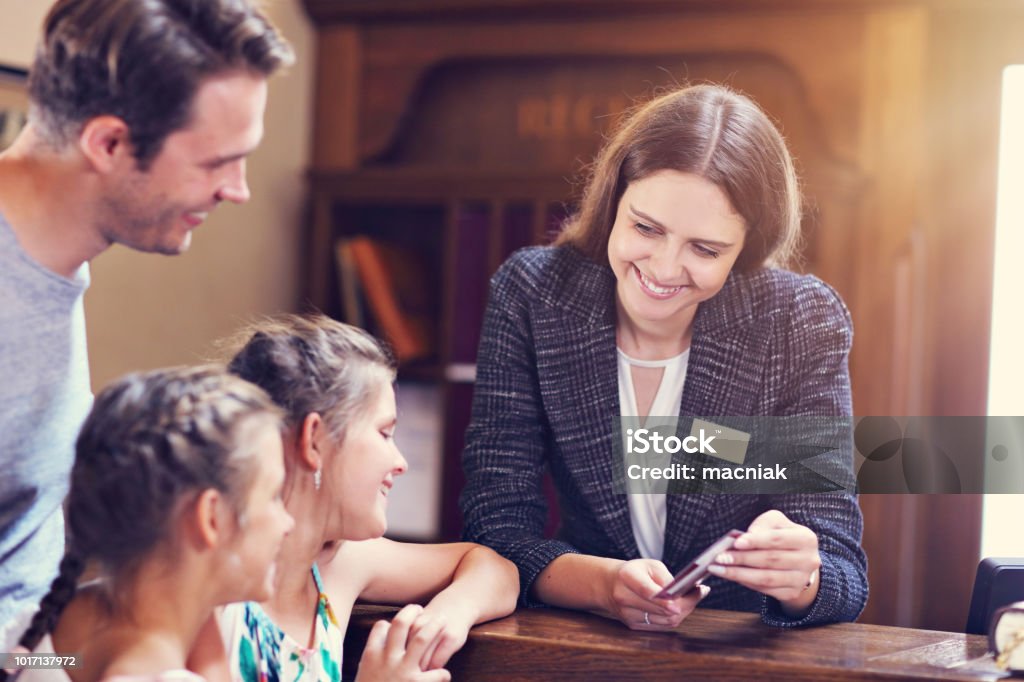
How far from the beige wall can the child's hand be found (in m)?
1.56

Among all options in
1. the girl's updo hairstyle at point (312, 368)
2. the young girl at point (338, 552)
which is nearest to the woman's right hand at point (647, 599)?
the young girl at point (338, 552)

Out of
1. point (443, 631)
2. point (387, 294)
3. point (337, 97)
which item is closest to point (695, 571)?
point (443, 631)

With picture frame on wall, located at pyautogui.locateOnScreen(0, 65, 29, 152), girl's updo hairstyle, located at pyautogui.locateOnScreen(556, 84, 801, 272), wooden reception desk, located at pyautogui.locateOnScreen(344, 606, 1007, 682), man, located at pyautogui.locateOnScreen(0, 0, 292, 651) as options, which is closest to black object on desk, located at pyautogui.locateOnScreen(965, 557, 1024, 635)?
wooden reception desk, located at pyautogui.locateOnScreen(344, 606, 1007, 682)

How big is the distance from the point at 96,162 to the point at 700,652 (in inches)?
32.3

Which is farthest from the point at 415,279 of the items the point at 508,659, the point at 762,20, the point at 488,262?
the point at 508,659

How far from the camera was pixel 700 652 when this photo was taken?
1163 millimetres

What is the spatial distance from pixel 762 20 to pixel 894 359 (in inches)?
39.5

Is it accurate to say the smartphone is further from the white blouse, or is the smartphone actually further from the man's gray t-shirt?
the man's gray t-shirt

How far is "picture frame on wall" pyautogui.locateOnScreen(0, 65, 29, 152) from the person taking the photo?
2.12 metres

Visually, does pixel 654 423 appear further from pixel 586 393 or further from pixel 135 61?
pixel 135 61

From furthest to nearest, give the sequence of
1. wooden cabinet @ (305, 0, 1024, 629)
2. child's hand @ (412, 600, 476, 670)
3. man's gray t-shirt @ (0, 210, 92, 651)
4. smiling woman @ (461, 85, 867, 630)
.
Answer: wooden cabinet @ (305, 0, 1024, 629) → smiling woman @ (461, 85, 867, 630) → child's hand @ (412, 600, 476, 670) → man's gray t-shirt @ (0, 210, 92, 651)

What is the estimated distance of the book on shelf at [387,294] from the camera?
10.0 feet

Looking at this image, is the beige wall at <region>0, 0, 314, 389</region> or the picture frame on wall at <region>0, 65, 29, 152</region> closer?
the picture frame on wall at <region>0, 65, 29, 152</region>

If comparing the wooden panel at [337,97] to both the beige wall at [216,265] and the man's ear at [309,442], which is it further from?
the man's ear at [309,442]
